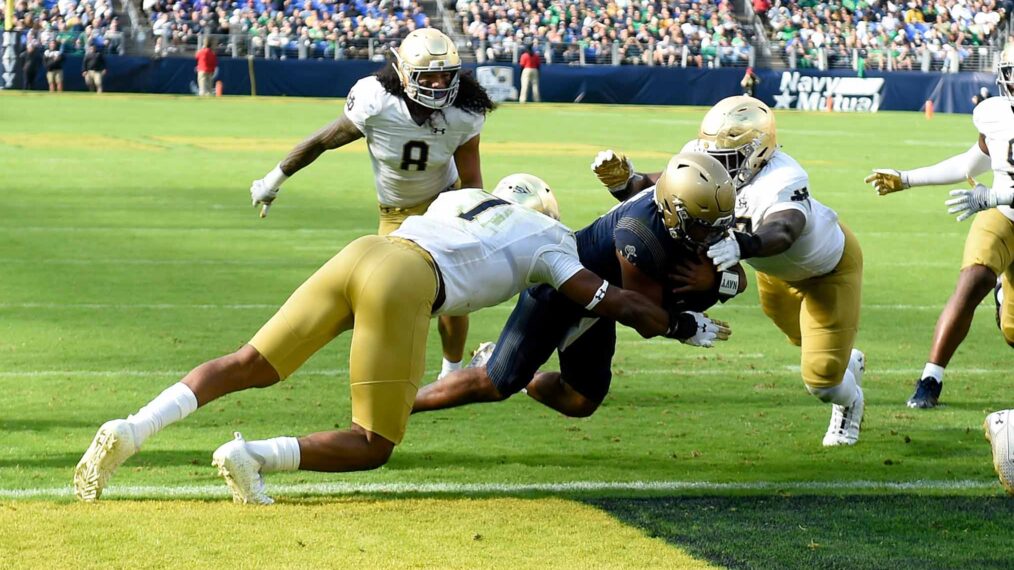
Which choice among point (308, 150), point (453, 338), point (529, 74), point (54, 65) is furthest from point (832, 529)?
point (54, 65)

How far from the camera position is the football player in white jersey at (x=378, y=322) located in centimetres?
453

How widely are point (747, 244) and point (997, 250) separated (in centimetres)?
221

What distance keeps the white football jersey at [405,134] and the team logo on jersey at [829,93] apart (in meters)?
28.6

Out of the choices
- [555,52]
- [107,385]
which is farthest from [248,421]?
[555,52]

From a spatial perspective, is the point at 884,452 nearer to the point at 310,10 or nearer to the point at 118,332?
the point at 118,332

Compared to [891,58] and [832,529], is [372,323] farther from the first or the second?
[891,58]

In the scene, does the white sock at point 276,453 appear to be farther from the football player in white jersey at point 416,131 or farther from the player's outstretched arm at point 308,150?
the player's outstretched arm at point 308,150

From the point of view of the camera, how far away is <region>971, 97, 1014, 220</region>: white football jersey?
6.53 metres

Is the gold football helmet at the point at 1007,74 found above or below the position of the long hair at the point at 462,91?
above

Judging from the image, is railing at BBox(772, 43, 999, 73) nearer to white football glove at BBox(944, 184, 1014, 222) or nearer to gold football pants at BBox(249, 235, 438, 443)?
white football glove at BBox(944, 184, 1014, 222)

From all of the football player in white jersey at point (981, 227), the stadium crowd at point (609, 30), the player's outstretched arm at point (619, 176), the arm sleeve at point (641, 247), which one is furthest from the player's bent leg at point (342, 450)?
the stadium crowd at point (609, 30)

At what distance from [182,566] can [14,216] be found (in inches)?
362

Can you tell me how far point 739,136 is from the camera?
18.1ft

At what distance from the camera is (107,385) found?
6770 millimetres
